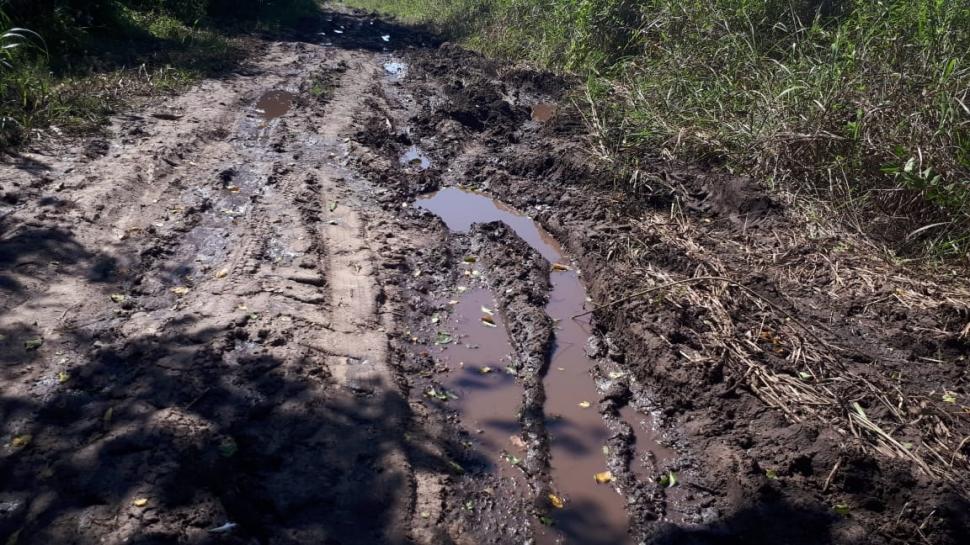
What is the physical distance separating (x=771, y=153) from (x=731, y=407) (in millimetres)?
3353

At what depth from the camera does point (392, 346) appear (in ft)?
13.7

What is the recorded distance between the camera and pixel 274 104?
8.94 m

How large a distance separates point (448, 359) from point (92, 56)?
25.3 feet

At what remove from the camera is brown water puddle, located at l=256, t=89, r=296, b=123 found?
8.46 metres

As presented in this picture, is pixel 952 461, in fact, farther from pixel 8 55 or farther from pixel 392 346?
pixel 8 55

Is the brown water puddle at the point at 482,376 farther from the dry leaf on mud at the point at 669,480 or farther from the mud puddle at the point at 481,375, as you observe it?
the dry leaf on mud at the point at 669,480

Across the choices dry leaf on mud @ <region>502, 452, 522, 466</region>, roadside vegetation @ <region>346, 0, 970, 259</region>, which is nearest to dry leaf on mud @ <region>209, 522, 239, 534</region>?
dry leaf on mud @ <region>502, 452, 522, 466</region>

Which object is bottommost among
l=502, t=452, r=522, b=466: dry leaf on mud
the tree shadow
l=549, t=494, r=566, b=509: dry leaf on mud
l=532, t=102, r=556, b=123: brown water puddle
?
l=532, t=102, r=556, b=123: brown water puddle

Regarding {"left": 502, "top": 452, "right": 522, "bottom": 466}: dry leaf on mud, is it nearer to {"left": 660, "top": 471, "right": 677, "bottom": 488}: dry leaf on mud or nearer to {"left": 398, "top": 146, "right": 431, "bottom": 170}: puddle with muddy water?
{"left": 660, "top": 471, "right": 677, "bottom": 488}: dry leaf on mud

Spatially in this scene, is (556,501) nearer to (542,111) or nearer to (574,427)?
(574,427)

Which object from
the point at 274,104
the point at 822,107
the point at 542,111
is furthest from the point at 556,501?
the point at 542,111

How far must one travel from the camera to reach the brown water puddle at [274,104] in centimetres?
846

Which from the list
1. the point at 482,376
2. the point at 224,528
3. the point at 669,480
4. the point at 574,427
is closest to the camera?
the point at 224,528

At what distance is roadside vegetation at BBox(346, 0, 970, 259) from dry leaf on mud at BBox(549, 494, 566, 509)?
11.8 feet
